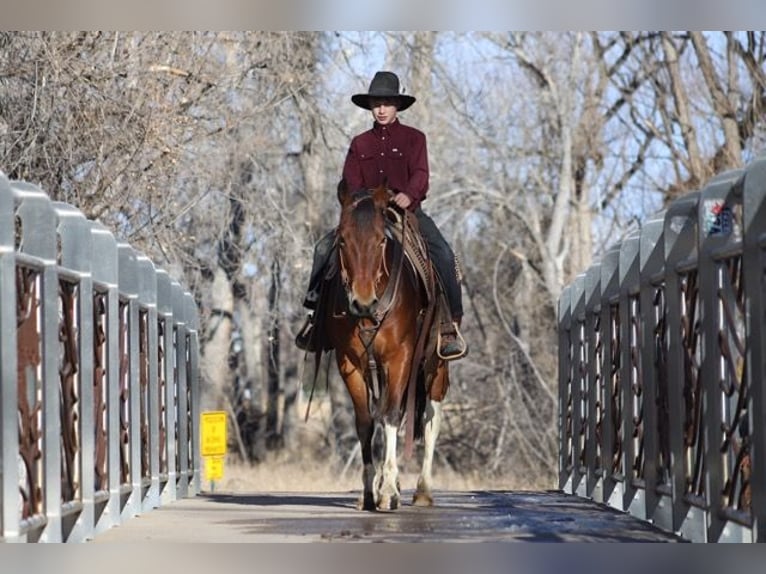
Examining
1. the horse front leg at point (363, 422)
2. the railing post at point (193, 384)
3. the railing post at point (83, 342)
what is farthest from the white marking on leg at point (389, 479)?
the railing post at point (193, 384)

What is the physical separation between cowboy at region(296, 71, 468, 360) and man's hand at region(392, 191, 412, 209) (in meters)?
0.36

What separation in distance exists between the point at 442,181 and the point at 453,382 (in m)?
4.84

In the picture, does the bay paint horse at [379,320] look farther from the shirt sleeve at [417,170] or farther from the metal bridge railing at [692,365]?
the metal bridge railing at [692,365]

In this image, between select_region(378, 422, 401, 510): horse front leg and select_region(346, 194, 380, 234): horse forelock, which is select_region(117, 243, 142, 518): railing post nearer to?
select_region(346, 194, 380, 234): horse forelock

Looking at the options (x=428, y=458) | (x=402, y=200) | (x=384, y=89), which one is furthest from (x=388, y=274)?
(x=428, y=458)

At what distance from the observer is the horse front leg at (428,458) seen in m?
15.5

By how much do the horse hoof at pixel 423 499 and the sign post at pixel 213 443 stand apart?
8284mm

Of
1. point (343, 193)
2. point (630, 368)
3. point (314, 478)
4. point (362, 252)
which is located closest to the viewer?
point (362, 252)

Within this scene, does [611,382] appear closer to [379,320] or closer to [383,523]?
[379,320]

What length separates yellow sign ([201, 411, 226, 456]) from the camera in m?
23.8

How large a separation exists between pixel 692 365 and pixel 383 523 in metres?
2.49

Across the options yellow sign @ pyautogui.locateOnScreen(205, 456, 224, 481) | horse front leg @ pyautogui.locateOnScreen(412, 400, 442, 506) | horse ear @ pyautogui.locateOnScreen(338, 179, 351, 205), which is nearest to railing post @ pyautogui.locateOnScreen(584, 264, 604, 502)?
horse front leg @ pyautogui.locateOnScreen(412, 400, 442, 506)

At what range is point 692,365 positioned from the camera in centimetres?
1130
